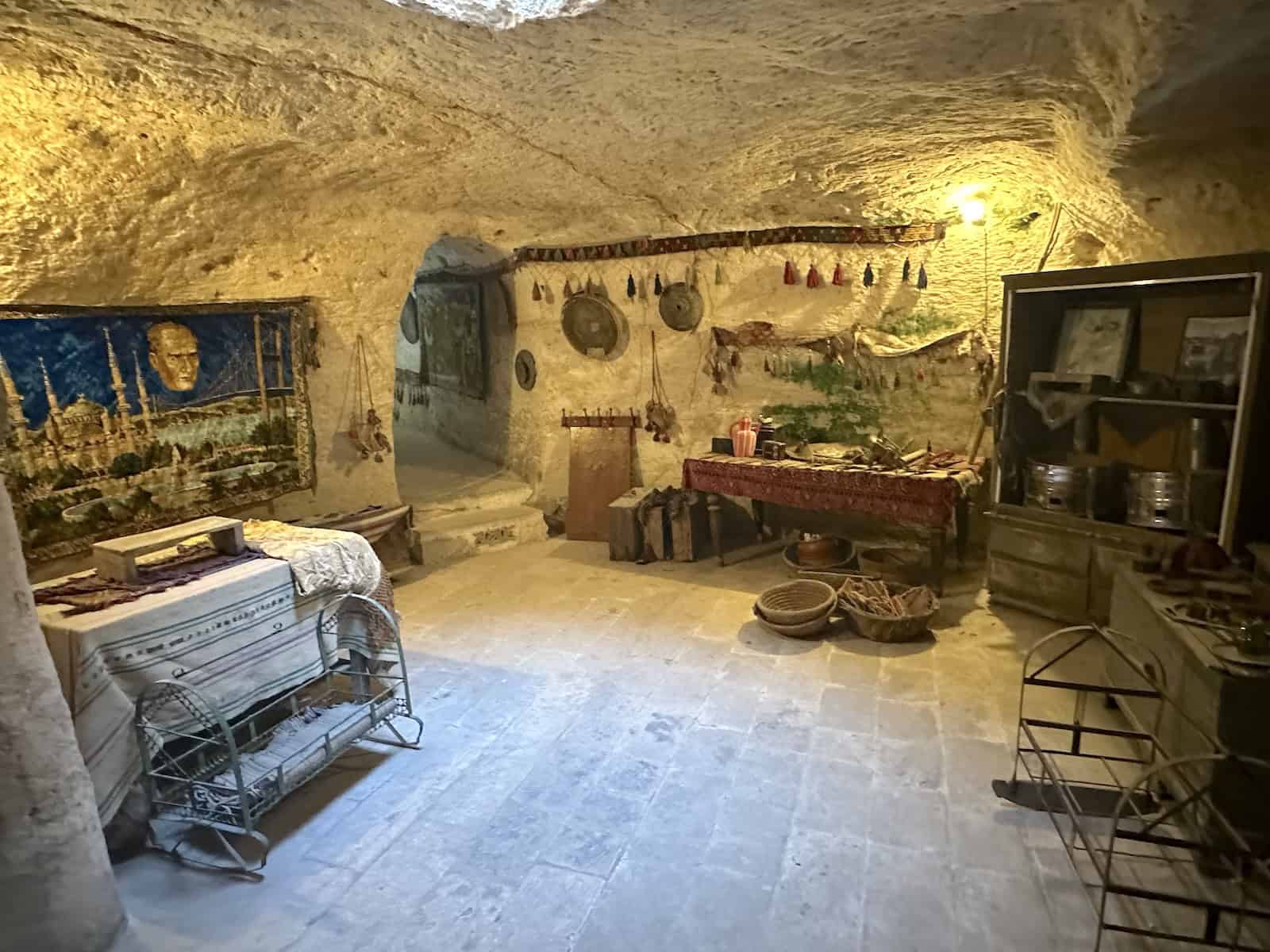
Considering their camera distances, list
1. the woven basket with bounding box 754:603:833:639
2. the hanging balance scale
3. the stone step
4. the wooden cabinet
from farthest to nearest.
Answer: the hanging balance scale
the stone step
the woven basket with bounding box 754:603:833:639
the wooden cabinet

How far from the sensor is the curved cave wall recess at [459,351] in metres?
7.20

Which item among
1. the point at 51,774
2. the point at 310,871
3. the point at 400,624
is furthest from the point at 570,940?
the point at 400,624

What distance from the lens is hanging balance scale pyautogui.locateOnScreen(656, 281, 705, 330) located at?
6215mm

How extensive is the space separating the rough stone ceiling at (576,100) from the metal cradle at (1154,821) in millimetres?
2219

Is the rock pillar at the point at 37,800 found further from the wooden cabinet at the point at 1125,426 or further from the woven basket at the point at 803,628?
the wooden cabinet at the point at 1125,426

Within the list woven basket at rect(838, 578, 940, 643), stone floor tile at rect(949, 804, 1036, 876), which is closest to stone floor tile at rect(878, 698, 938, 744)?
stone floor tile at rect(949, 804, 1036, 876)

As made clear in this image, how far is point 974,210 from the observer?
5121 millimetres

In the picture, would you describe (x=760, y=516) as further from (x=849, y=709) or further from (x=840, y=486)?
(x=849, y=709)

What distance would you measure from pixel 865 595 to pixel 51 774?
391 centimetres

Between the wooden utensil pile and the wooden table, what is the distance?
0.44 meters

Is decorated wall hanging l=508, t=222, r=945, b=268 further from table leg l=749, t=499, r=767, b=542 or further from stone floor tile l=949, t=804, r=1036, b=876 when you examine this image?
stone floor tile l=949, t=804, r=1036, b=876

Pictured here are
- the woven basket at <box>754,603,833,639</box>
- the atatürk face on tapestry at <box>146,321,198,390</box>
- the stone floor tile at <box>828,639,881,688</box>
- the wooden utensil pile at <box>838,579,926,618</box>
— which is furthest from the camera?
the wooden utensil pile at <box>838,579,926,618</box>

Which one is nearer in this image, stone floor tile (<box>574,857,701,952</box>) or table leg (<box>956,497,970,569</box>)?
stone floor tile (<box>574,857,701,952</box>)

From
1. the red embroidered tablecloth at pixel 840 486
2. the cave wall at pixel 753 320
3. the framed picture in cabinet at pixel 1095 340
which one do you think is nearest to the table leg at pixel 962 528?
the red embroidered tablecloth at pixel 840 486
